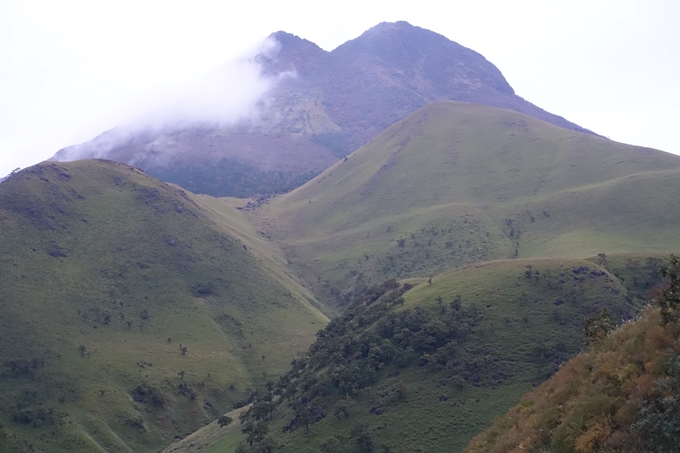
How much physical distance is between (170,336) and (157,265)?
34.7 metres

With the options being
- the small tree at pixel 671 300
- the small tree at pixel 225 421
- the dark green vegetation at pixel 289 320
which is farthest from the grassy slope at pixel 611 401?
the small tree at pixel 225 421

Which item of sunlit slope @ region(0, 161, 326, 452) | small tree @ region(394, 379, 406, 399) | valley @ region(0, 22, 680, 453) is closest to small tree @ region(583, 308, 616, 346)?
valley @ region(0, 22, 680, 453)

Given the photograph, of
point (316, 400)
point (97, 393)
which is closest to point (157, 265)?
point (97, 393)

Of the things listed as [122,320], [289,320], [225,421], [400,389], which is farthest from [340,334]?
[122,320]

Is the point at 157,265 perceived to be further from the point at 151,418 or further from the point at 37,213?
the point at 151,418

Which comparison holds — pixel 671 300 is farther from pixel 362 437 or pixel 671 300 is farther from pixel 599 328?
pixel 362 437

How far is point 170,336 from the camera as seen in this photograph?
462ft

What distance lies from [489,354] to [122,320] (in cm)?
9966

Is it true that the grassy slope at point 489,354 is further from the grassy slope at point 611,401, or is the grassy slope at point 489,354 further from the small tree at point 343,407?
the grassy slope at point 611,401

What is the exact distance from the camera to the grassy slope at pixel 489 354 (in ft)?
240

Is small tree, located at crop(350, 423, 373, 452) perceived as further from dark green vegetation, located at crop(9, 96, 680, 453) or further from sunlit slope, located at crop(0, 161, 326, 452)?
sunlit slope, located at crop(0, 161, 326, 452)

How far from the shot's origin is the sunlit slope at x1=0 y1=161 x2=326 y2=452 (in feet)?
359

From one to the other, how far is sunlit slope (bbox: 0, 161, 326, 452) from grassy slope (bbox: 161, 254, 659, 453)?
→ 58.3 feet

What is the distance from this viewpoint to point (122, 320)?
14188cm
